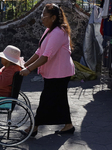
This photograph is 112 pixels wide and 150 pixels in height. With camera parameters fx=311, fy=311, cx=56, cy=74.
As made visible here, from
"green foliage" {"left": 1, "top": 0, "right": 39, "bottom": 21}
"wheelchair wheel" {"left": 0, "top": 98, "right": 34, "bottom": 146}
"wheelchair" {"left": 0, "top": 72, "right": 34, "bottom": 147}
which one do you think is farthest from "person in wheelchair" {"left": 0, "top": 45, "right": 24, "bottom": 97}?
"green foliage" {"left": 1, "top": 0, "right": 39, "bottom": 21}

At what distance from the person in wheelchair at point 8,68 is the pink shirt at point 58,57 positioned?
33 cm

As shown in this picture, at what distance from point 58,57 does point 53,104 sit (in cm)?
63

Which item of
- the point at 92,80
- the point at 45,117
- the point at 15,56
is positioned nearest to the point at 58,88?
the point at 45,117

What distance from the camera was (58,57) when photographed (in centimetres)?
389

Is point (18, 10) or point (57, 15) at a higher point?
point (57, 15)

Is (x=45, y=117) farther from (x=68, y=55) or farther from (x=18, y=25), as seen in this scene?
(x=18, y=25)

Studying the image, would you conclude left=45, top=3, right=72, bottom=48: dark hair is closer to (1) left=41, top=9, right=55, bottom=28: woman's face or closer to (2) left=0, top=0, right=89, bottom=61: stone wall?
(1) left=41, top=9, right=55, bottom=28: woman's face

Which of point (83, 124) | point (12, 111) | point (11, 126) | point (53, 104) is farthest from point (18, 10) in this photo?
point (11, 126)

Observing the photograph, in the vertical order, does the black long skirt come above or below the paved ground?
above

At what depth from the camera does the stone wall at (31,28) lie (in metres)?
9.14

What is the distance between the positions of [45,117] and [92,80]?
4416 millimetres

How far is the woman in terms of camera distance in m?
3.74

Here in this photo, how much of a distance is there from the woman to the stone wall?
5.15 metres

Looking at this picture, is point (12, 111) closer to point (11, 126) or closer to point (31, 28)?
point (11, 126)
